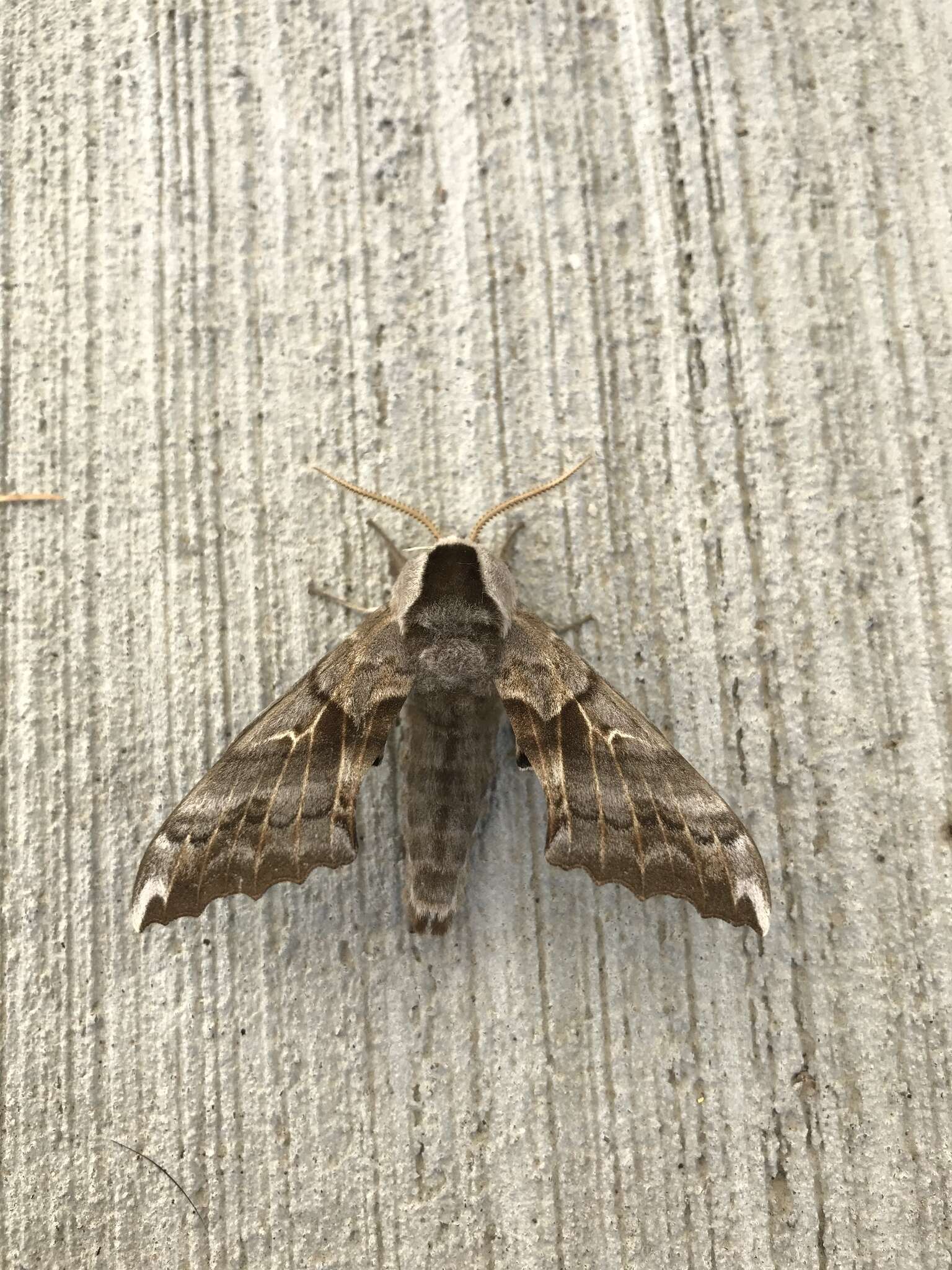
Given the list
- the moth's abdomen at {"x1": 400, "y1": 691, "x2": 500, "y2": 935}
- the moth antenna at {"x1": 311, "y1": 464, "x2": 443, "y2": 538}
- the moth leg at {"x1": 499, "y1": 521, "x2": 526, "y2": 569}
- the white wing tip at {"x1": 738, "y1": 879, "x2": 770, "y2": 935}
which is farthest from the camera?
the moth leg at {"x1": 499, "y1": 521, "x2": 526, "y2": 569}

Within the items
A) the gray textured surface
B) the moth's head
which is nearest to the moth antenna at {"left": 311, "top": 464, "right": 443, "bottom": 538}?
the gray textured surface

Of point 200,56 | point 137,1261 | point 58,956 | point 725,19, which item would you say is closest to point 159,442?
point 200,56

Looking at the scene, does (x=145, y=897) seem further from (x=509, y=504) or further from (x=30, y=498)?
(x=509, y=504)

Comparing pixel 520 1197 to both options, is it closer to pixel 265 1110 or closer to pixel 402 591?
pixel 265 1110

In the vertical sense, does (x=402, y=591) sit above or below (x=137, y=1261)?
above

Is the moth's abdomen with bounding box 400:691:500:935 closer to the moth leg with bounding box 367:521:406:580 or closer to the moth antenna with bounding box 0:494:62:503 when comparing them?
the moth leg with bounding box 367:521:406:580

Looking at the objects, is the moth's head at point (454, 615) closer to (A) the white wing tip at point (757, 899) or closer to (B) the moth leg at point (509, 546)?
(B) the moth leg at point (509, 546)
